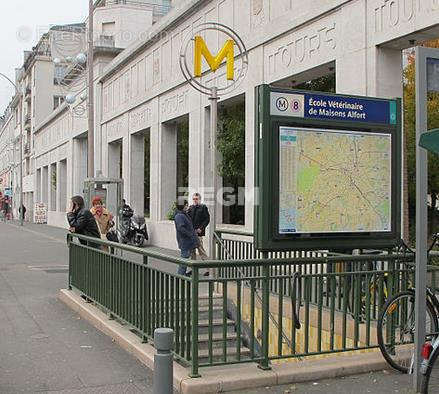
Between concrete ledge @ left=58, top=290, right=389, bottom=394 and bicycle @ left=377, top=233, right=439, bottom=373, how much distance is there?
0.15 metres

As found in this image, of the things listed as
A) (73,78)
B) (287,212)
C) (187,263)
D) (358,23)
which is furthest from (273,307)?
(73,78)

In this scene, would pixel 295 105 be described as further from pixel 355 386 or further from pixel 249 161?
pixel 249 161

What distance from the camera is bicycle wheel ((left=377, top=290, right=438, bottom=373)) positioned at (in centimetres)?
566

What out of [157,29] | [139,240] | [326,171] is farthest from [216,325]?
[157,29]

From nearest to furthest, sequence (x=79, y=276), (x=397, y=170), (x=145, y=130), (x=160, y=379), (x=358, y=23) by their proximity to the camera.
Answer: (x=160, y=379)
(x=397, y=170)
(x=79, y=276)
(x=358, y=23)
(x=145, y=130)

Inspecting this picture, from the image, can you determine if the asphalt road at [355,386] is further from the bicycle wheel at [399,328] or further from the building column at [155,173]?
the building column at [155,173]

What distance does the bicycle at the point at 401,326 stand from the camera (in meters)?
5.66

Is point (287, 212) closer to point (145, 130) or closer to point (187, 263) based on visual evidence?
point (187, 263)

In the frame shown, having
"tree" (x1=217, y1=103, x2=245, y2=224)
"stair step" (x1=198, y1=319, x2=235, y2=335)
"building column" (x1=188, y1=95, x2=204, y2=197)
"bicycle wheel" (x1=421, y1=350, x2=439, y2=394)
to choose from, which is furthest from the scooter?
"bicycle wheel" (x1=421, y1=350, x2=439, y2=394)

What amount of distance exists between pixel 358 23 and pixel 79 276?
651cm

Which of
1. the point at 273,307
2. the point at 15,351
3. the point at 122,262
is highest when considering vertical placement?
the point at 122,262

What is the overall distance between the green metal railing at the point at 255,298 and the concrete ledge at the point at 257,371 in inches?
3.7

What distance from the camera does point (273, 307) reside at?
256 inches

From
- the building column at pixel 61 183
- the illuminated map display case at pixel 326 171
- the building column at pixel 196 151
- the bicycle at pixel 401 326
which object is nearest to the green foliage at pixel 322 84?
the building column at pixel 196 151
